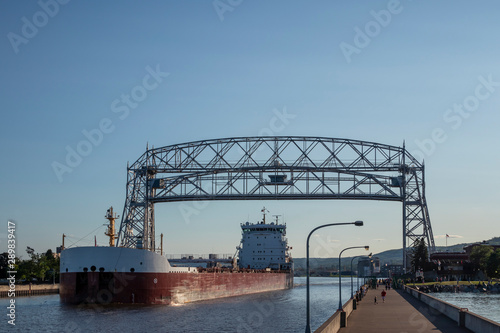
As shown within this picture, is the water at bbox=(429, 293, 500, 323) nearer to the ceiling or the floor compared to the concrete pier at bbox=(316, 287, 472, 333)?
nearer to the floor

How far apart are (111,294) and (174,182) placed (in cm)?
2231

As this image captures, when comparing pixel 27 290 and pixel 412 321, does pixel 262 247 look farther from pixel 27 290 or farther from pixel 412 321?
pixel 412 321

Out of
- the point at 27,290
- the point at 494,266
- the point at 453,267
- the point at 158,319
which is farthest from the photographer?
the point at 453,267

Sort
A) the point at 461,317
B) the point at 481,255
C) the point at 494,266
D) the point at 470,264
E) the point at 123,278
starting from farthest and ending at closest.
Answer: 1. the point at 481,255
2. the point at 470,264
3. the point at 494,266
4. the point at 123,278
5. the point at 461,317

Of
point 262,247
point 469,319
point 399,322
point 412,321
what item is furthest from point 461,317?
point 262,247

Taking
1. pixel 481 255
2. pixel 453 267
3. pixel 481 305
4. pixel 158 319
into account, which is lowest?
pixel 481 305

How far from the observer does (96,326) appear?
3278 centimetres

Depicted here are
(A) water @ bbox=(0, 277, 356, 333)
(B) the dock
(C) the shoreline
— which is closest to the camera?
(B) the dock

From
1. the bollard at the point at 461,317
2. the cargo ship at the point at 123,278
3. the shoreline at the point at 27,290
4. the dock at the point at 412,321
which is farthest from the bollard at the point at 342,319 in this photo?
the shoreline at the point at 27,290

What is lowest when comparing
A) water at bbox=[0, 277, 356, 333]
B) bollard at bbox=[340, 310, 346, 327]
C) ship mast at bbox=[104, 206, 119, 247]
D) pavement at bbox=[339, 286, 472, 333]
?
water at bbox=[0, 277, 356, 333]

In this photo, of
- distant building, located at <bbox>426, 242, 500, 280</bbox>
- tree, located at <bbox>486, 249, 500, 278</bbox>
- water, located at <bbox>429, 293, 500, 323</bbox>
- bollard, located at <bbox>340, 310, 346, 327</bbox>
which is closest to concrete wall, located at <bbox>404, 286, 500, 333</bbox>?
bollard, located at <bbox>340, 310, 346, 327</bbox>

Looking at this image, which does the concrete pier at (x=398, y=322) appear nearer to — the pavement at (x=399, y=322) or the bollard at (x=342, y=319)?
the pavement at (x=399, y=322)

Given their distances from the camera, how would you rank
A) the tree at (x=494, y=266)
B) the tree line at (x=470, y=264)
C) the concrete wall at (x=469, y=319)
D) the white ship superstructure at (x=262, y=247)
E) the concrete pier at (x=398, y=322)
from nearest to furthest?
the concrete wall at (x=469, y=319)
the concrete pier at (x=398, y=322)
the white ship superstructure at (x=262, y=247)
the tree at (x=494, y=266)
the tree line at (x=470, y=264)

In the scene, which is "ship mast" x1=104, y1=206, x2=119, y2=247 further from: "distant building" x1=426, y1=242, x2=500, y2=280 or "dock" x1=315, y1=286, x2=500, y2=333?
"distant building" x1=426, y1=242, x2=500, y2=280
